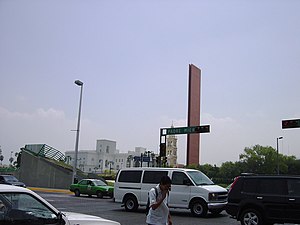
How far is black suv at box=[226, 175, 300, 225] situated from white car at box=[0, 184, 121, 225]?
26.2 feet

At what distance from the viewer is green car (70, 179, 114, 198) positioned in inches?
1068

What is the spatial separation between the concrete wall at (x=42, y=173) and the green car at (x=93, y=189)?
41.6ft

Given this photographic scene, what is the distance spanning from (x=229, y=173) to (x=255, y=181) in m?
66.4

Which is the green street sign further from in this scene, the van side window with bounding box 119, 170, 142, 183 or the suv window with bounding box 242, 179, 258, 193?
the suv window with bounding box 242, 179, 258, 193

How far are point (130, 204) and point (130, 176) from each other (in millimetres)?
1334

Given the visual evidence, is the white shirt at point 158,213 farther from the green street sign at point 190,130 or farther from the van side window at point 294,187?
the green street sign at point 190,130

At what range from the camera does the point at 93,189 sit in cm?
2780

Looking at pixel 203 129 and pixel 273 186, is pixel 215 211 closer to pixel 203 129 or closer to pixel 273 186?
pixel 273 186

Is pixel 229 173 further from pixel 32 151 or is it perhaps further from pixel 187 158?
pixel 32 151

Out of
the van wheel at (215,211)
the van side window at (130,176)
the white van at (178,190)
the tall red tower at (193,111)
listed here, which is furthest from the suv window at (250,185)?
the tall red tower at (193,111)

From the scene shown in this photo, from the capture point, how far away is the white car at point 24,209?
15.3ft

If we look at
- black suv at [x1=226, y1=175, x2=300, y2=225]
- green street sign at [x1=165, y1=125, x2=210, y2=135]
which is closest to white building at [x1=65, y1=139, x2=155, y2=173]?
green street sign at [x1=165, y1=125, x2=210, y2=135]

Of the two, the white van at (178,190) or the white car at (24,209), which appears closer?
the white car at (24,209)

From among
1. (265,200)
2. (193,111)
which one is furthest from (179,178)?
(193,111)
